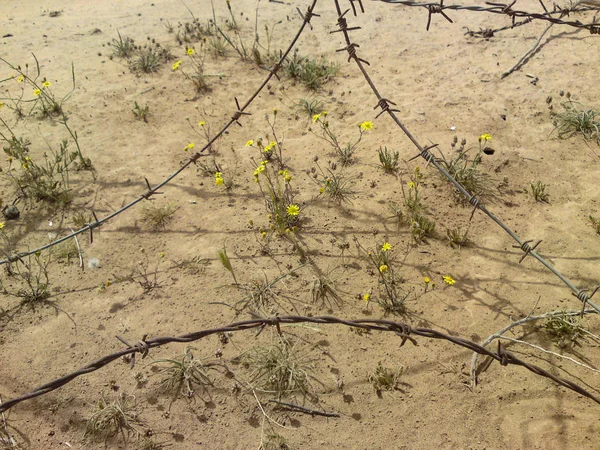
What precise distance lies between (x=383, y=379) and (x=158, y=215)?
6.22ft

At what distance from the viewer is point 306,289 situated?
2.90 metres

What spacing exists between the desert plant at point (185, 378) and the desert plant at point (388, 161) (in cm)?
193

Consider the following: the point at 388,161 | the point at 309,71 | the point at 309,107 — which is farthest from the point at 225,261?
the point at 309,71

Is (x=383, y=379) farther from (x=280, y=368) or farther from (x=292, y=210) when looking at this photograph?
(x=292, y=210)

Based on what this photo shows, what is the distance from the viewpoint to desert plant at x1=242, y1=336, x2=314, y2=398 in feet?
8.04

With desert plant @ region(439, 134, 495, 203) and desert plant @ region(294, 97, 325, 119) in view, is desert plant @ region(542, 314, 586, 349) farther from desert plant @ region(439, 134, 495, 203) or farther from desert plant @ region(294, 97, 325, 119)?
desert plant @ region(294, 97, 325, 119)

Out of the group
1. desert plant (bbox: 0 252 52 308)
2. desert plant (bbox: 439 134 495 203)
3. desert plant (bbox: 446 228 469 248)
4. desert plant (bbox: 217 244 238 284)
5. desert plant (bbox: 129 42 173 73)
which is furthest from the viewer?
desert plant (bbox: 129 42 173 73)

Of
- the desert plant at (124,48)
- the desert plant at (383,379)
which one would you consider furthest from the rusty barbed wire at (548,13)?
the desert plant at (124,48)

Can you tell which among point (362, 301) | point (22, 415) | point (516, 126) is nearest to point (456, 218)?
point (362, 301)

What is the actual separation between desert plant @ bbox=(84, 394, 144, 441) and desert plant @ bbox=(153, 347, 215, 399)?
205 millimetres

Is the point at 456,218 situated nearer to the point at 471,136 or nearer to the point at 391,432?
the point at 471,136

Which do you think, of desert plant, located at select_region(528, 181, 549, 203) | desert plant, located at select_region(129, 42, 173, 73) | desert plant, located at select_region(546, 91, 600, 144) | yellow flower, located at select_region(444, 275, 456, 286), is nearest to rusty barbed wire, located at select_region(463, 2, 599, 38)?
desert plant, located at select_region(546, 91, 600, 144)

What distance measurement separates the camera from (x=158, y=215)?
135 inches

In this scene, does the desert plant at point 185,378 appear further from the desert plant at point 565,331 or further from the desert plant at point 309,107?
the desert plant at point 309,107
